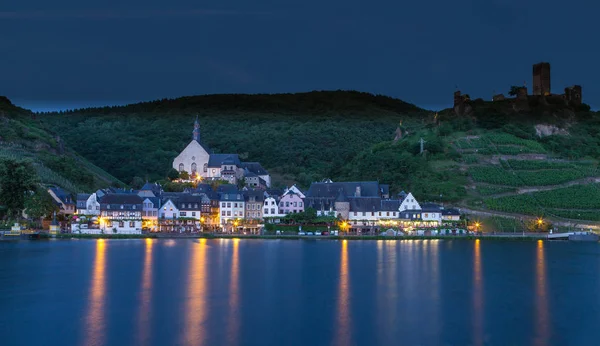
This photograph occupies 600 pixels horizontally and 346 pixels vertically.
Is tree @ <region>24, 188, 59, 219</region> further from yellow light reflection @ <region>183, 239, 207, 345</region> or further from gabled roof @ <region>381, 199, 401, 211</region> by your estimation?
gabled roof @ <region>381, 199, 401, 211</region>

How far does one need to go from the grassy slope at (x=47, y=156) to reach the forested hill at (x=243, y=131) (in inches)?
327

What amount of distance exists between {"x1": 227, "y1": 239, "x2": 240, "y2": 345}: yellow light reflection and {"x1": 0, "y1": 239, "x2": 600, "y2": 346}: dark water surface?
0.05 m

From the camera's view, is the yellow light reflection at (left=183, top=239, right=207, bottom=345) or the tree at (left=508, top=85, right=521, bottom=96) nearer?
the yellow light reflection at (left=183, top=239, right=207, bottom=345)

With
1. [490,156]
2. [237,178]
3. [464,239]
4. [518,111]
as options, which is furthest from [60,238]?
[518,111]

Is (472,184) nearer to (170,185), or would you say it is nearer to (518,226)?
(518,226)

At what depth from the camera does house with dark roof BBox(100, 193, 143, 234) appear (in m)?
65.4

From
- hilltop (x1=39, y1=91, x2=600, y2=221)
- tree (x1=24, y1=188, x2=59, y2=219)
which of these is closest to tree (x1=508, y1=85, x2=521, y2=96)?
hilltop (x1=39, y1=91, x2=600, y2=221)

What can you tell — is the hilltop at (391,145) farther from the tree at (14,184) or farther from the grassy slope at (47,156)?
the tree at (14,184)

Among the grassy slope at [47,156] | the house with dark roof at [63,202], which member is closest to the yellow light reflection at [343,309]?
the house with dark roof at [63,202]

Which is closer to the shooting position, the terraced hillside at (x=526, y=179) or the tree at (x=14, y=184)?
the tree at (x=14, y=184)

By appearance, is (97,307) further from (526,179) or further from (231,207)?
(526,179)

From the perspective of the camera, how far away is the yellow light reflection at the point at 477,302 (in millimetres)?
25906

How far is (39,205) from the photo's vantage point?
63938 mm

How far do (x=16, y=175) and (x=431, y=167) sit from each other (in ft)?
131
